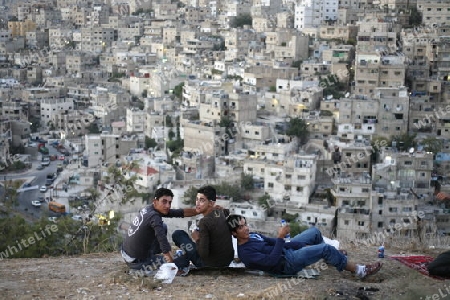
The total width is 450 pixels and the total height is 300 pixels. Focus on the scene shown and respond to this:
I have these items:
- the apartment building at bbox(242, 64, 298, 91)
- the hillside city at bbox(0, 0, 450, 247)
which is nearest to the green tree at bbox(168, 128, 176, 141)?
the hillside city at bbox(0, 0, 450, 247)

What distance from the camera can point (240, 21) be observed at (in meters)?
41.2

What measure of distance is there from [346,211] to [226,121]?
6.83 m

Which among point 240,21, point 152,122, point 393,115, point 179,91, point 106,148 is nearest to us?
point 393,115

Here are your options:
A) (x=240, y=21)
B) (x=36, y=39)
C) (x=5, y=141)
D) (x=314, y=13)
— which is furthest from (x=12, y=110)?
(x=36, y=39)

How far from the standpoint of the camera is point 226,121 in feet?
73.3

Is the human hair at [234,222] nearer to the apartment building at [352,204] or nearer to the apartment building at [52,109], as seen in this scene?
the apartment building at [352,204]

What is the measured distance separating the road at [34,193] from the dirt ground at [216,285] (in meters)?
12.0

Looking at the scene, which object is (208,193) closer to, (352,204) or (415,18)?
(352,204)

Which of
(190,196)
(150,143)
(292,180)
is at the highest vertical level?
(292,180)

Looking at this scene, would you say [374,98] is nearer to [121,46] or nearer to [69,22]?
[121,46]

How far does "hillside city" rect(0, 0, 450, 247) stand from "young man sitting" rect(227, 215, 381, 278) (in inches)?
212

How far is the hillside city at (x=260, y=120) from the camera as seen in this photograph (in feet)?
56.9

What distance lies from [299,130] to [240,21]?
2057 centimetres

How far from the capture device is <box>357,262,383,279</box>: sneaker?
19.2 ft
